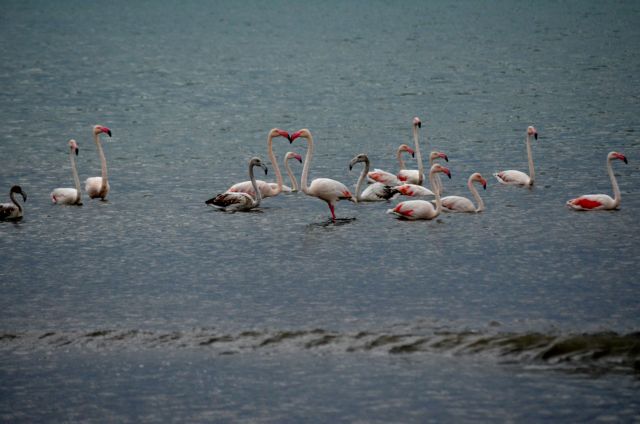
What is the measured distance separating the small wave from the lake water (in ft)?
0.10

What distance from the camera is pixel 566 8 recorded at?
265 ft

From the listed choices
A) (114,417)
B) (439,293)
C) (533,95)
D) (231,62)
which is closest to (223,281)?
(439,293)

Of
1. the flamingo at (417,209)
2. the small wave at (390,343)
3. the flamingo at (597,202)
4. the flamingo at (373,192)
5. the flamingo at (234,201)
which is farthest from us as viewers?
the flamingo at (373,192)

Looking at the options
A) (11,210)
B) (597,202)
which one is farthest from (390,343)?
(11,210)

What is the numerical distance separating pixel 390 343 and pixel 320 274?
9.65 ft

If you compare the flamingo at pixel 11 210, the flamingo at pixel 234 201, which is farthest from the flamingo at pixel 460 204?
the flamingo at pixel 11 210

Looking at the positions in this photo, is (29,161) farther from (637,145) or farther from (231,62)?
(231,62)

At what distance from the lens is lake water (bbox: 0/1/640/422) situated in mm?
10805

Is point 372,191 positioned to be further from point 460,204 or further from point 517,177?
point 517,177

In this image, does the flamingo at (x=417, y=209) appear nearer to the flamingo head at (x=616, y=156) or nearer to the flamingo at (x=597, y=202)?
the flamingo at (x=597, y=202)

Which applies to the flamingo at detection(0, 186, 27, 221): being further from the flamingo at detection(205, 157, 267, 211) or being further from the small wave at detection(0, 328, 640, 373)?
the small wave at detection(0, 328, 640, 373)

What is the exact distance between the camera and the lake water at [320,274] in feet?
35.4

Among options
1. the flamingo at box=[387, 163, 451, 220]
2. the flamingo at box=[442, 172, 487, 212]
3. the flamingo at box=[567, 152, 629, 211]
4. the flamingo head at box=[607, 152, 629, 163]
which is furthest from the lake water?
the flamingo head at box=[607, 152, 629, 163]

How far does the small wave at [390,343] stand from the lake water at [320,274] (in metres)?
0.03
